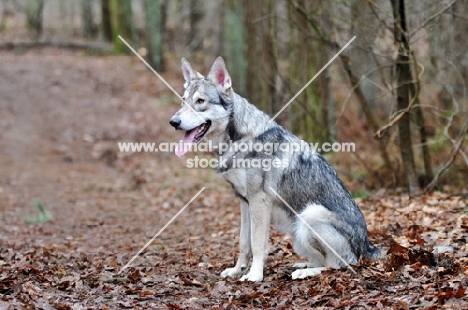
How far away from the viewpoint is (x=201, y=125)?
6590mm

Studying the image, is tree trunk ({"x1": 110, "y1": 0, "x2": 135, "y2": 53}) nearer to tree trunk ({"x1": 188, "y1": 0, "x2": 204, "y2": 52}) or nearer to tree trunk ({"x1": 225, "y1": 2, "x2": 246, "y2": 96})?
tree trunk ({"x1": 188, "y1": 0, "x2": 204, "y2": 52})

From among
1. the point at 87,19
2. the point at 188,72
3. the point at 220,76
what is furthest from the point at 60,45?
the point at 220,76

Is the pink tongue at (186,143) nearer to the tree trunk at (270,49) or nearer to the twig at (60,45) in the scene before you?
the tree trunk at (270,49)

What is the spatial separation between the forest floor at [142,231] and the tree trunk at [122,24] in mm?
6892

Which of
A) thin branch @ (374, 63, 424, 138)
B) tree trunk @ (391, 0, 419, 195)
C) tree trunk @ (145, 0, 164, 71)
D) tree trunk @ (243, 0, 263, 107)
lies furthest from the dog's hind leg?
tree trunk @ (145, 0, 164, 71)

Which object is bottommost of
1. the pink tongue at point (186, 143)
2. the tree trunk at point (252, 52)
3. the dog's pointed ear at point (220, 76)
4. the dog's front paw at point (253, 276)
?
the dog's front paw at point (253, 276)

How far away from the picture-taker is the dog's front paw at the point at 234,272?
6.88m

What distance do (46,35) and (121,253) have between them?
32.8m

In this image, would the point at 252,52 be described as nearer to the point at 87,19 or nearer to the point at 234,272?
the point at 234,272

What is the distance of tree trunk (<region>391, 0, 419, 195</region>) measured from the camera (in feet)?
32.0

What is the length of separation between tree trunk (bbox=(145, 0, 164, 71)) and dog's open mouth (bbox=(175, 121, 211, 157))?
64.7ft

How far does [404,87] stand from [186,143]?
5.34 metres

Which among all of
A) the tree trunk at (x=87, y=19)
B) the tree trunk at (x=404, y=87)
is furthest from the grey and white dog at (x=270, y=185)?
the tree trunk at (x=87, y=19)

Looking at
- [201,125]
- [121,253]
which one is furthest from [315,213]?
[121,253]
